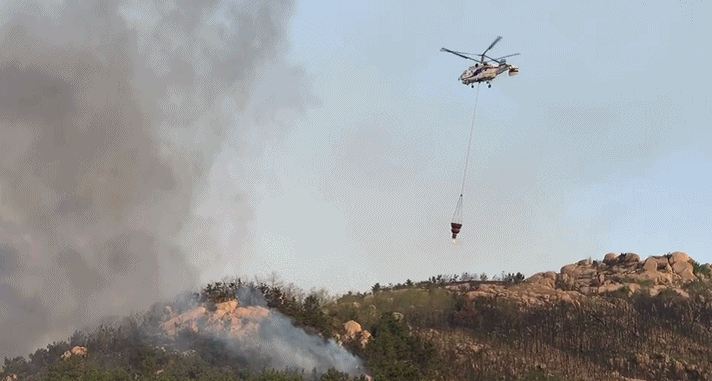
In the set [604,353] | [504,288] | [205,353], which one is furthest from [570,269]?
[205,353]

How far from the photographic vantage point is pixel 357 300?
442ft

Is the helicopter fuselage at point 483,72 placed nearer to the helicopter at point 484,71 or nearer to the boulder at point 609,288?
the helicopter at point 484,71

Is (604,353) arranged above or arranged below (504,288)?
below

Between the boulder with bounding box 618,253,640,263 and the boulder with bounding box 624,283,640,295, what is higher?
the boulder with bounding box 618,253,640,263

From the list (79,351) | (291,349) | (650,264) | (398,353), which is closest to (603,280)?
(650,264)

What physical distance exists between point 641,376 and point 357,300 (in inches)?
1575

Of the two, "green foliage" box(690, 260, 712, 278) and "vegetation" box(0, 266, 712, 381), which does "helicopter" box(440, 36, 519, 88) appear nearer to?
"vegetation" box(0, 266, 712, 381)

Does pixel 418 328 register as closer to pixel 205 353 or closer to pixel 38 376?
pixel 205 353

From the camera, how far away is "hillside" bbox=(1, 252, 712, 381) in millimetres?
87188

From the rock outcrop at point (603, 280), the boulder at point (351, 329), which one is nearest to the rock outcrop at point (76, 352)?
the boulder at point (351, 329)

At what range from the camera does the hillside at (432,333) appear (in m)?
87.2

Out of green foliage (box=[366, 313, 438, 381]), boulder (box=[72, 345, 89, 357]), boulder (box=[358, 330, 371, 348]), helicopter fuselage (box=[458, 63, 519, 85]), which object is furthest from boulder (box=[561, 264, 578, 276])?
boulder (box=[72, 345, 89, 357])

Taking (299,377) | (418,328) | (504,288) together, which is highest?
(504,288)

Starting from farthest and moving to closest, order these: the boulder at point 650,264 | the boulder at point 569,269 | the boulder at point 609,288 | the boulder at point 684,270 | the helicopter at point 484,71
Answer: the boulder at point 569,269 < the boulder at point 650,264 < the boulder at point 684,270 < the boulder at point 609,288 < the helicopter at point 484,71
